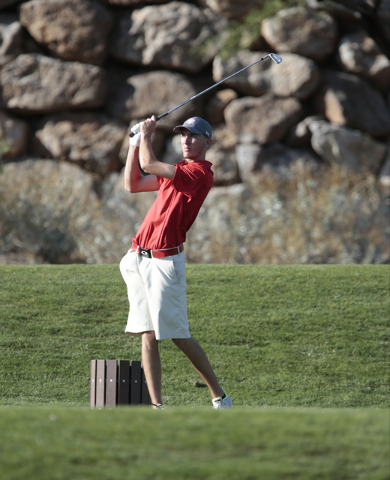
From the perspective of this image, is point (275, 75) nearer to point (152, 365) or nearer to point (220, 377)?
point (220, 377)

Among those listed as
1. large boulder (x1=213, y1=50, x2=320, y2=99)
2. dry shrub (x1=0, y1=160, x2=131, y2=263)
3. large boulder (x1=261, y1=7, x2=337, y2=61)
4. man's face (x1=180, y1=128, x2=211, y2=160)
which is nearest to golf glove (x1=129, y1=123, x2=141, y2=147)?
man's face (x1=180, y1=128, x2=211, y2=160)

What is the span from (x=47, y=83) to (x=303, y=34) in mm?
7775

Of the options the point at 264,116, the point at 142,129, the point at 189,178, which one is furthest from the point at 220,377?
the point at 264,116

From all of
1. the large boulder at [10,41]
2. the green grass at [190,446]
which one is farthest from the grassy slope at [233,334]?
the large boulder at [10,41]

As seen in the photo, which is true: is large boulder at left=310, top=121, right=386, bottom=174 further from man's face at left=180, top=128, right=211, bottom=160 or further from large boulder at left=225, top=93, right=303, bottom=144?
man's face at left=180, top=128, right=211, bottom=160

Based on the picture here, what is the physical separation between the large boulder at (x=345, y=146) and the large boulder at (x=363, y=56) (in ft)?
6.20

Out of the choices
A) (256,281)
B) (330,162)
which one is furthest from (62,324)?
(330,162)

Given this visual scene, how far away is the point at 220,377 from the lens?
6.31 m

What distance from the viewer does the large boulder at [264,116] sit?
57.2 ft

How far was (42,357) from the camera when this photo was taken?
6.48 m

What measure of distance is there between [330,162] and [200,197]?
1306cm

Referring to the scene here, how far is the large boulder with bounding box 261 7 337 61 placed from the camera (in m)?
17.4

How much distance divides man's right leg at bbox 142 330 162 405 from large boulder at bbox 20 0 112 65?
15.7 metres

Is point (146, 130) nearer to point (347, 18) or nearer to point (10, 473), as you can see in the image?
point (10, 473)
